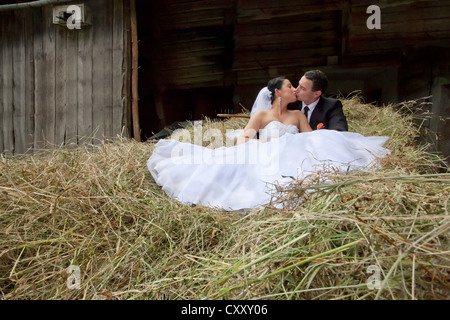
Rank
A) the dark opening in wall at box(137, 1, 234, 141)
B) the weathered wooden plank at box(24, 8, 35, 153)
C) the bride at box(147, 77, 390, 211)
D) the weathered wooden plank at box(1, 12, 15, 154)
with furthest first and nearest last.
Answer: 1. the dark opening in wall at box(137, 1, 234, 141)
2. the weathered wooden plank at box(1, 12, 15, 154)
3. the weathered wooden plank at box(24, 8, 35, 153)
4. the bride at box(147, 77, 390, 211)

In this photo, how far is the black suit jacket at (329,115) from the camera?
11.9 feet

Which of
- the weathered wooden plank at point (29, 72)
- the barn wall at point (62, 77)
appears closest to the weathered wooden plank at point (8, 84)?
the barn wall at point (62, 77)

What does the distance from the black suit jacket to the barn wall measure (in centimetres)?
261

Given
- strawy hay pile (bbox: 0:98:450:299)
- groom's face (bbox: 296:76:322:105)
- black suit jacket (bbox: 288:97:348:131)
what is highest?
groom's face (bbox: 296:76:322:105)

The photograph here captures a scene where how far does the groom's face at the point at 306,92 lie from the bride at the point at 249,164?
A: 2.35ft

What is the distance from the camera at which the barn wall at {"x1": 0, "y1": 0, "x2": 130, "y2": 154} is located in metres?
5.29

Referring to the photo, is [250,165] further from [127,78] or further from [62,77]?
[62,77]

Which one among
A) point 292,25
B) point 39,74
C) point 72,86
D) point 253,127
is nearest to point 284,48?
point 292,25

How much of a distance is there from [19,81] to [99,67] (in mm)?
1433

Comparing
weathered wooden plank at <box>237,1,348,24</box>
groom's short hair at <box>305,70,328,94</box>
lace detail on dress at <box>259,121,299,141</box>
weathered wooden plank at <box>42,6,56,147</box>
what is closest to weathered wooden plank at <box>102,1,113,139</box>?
weathered wooden plank at <box>42,6,56,147</box>

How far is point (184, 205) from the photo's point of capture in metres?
2.48

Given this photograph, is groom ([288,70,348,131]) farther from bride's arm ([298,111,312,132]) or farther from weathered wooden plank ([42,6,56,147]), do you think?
weathered wooden plank ([42,6,56,147])

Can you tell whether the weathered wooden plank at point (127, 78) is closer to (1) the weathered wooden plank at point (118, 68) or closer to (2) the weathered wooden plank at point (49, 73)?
(1) the weathered wooden plank at point (118, 68)

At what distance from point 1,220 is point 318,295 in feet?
6.43
